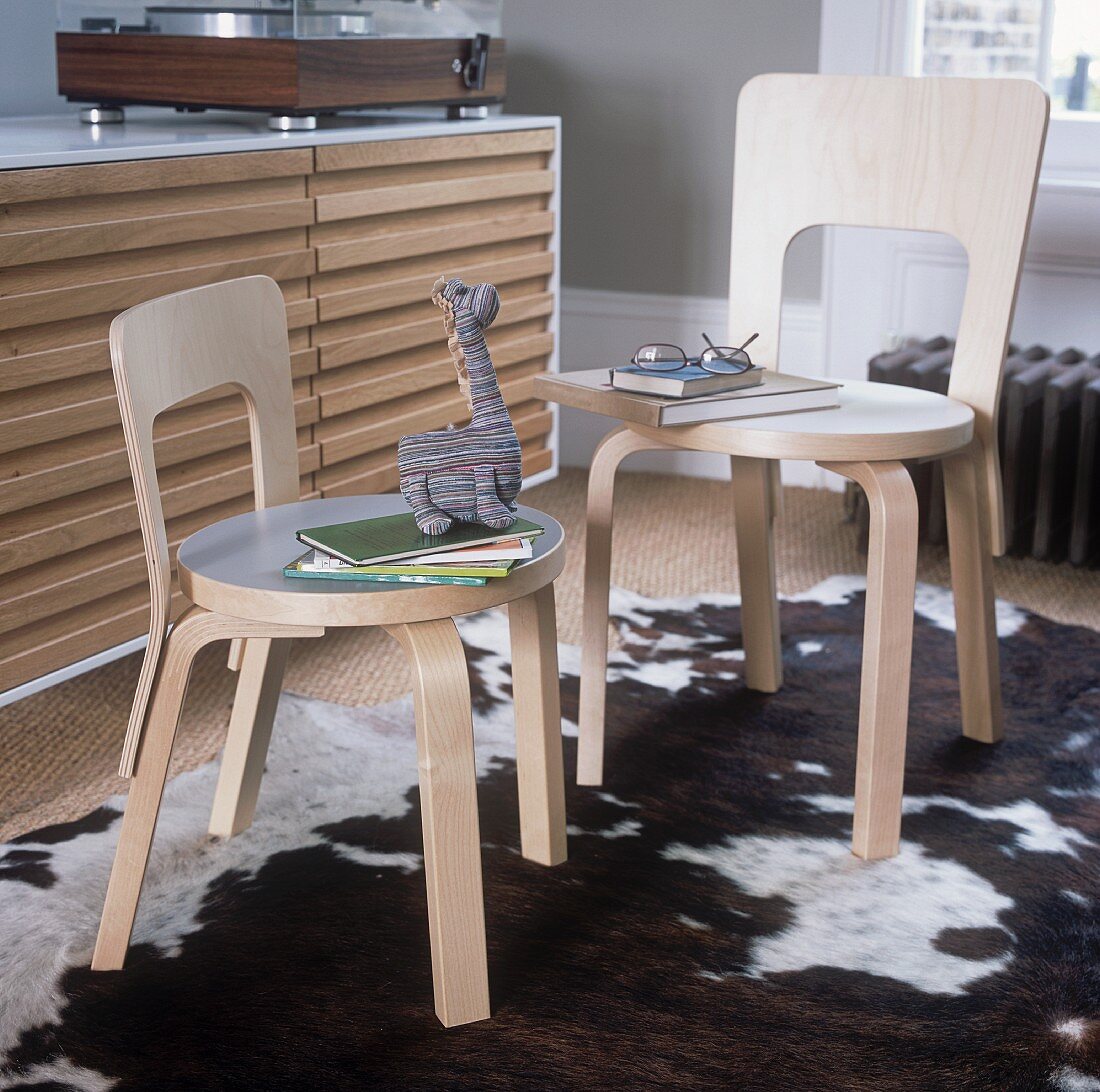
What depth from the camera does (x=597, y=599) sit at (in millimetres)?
1675

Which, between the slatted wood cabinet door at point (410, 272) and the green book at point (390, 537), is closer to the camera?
the green book at point (390, 537)

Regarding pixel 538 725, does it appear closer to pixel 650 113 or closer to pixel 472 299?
pixel 472 299

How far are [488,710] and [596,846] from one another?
39 centimetres

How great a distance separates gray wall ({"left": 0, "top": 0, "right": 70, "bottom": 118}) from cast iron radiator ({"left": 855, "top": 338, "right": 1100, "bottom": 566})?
4.96 ft

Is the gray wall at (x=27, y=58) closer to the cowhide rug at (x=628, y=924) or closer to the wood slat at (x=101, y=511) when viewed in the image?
the wood slat at (x=101, y=511)

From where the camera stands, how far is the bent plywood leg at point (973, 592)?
1679mm

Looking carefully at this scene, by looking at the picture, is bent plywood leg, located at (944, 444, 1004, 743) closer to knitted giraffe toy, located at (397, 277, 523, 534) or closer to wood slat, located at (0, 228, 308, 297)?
knitted giraffe toy, located at (397, 277, 523, 534)

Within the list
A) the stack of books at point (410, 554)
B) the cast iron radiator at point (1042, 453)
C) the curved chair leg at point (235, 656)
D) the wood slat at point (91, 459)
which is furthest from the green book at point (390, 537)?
the cast iron radiator at point (1042, 453)

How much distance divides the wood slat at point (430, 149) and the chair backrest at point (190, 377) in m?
0.68

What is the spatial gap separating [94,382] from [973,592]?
110 cm

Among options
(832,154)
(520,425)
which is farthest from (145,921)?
(520,425)

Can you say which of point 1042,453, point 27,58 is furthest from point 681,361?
point 27,58

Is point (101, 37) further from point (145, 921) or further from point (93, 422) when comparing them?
point (145, 921)

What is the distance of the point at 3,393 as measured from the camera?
158 cm
